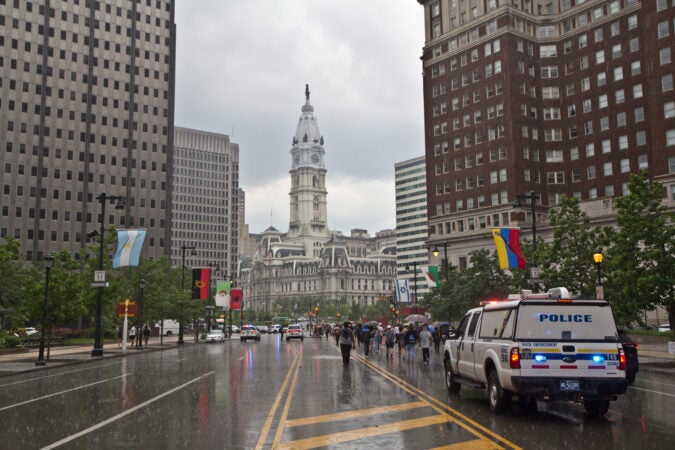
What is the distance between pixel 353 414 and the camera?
1388 cm

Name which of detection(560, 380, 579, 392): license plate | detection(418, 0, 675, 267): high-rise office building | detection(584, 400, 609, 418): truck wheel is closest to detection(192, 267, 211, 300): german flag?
detection(418, 0, 675, 267): high-rise office building

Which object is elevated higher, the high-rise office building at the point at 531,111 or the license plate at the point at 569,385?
the high-rise office building at the point at 531,111

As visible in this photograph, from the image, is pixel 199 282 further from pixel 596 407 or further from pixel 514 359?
pixel 514 359

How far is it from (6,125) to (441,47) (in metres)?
76.8

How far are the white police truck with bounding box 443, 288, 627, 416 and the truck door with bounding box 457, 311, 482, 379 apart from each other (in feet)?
4.59

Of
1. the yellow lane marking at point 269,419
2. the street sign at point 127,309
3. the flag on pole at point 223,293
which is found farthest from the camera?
the flag on pole at point 223,293

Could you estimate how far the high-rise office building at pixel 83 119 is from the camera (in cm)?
11356

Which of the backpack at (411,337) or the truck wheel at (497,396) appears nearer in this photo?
the truck wheel at (497,396)

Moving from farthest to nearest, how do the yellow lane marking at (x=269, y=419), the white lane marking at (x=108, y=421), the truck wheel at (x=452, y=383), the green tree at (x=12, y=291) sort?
the green tree at (x=12, y=291)
the truck wheel at (x=452, y=383)
the white lane marking at (x=108, y=421)
the yellow lane marking at (x=269, y=419)

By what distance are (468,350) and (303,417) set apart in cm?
495

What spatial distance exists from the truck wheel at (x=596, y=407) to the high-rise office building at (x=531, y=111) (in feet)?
202

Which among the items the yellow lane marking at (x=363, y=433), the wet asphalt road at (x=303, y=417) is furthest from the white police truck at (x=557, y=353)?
the yellow lane marking at (x=363, y=433)

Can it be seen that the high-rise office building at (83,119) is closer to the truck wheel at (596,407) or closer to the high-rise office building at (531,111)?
the high-rise office building at (531,111)

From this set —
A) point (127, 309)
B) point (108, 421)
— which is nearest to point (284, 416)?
point (108, 421)
